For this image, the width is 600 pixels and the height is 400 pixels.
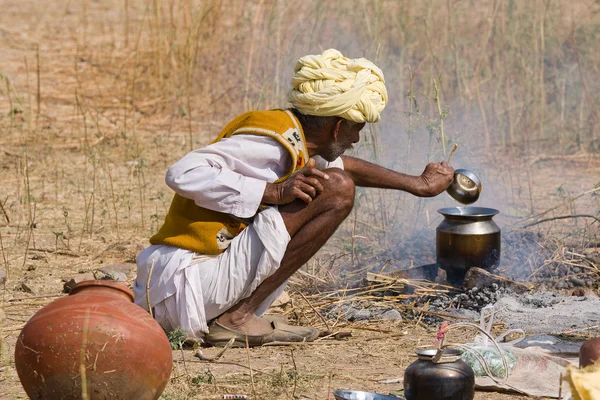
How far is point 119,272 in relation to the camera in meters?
5.93

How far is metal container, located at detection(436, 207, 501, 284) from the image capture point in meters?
5.37

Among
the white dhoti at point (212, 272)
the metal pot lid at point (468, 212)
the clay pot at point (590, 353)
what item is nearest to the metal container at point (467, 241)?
the metal pot lid at point (468, 212)

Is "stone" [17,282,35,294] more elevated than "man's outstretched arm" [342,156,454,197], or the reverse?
"man's outstretched arm" [342,156,454,197]

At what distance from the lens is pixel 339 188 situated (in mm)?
4438

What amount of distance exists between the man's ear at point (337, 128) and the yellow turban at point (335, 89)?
0.04 m

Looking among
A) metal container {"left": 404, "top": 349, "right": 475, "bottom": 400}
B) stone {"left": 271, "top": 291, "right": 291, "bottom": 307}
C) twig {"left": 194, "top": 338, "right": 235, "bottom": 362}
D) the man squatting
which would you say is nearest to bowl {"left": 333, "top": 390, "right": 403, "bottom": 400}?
metal container {"left": 404, "top": 349, "right": 475, "bottom": 400}

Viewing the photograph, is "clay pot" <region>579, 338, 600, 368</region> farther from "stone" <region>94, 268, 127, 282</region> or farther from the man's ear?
"stone" <region>94, 268, 127, 282</region>

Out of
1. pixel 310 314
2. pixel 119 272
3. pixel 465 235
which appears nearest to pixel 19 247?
pixel 119 272

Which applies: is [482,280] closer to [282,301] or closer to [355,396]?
[282,301]

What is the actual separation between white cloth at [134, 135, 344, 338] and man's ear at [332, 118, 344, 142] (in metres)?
0.30

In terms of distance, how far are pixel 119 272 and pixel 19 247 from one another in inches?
43.2

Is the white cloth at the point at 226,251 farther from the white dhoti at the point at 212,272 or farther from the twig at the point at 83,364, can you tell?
the twig at the point at 83,364

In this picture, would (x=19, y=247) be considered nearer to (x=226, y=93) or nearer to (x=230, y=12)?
(x=226, y=93)

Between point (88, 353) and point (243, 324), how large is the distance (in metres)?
1.59
